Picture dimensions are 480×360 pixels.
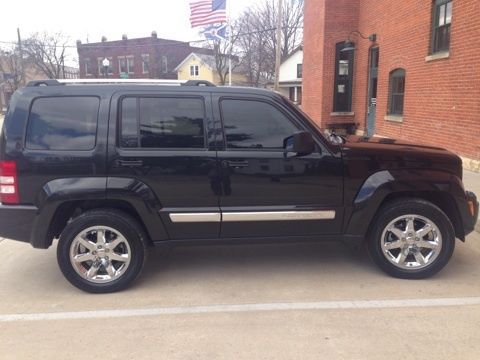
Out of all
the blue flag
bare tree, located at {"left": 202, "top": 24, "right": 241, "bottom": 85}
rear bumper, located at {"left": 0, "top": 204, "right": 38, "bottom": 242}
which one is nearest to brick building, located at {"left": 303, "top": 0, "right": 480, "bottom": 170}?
the blue flag

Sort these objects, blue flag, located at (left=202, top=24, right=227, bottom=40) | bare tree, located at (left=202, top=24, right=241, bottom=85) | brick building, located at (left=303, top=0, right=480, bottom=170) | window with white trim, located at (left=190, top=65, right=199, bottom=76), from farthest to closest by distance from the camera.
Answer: window with white trim, located at (left=190, top=65, right=199, bottom=76)
bare tree, located at (left=202, top=24, right=241, bottom=85)
blue flag, located at (left=202, top=24, right=227, bottom=40)
brick building, located at (left=303, top=0, right=480, bottom=170)

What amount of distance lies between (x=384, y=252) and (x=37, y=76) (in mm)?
72339

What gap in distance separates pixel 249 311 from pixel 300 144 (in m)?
1.50

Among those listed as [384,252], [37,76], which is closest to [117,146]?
[384,252]

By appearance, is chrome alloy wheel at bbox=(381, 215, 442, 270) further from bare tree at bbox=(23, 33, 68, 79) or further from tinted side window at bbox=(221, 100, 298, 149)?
bare tree at bbox=(23, 33, 68, 79)

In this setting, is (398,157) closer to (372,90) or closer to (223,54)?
(372,90)

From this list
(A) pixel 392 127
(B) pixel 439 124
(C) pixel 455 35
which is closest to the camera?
(C) pixel 455 35

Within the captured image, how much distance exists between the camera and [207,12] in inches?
760

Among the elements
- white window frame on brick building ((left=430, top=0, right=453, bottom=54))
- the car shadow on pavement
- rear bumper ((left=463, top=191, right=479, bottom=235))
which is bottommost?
the car shadow on pavement

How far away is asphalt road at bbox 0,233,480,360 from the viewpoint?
318 centimetres

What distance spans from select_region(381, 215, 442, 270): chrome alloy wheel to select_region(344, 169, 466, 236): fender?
9.7 inches

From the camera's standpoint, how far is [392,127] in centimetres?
1371

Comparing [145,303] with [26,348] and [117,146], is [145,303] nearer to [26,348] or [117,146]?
[26,348]

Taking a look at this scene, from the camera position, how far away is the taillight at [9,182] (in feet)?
12.9
